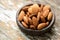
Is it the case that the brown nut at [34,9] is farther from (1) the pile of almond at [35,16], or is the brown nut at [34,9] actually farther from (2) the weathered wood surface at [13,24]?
(2) the weathered wood surface at [13,24]

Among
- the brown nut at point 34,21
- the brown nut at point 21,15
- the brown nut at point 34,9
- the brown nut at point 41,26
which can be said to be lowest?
the brown nut at point 41,26

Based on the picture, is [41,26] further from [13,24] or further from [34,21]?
[13,24]

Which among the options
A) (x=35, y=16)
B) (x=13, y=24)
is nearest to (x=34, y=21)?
(x=35, y=16)

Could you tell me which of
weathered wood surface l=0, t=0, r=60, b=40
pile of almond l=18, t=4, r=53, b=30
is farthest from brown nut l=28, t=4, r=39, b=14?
weathered wood surface l=0, t=0, r=60, b=40

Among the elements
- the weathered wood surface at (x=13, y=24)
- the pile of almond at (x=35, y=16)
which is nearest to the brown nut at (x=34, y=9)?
the pile of almond at (x=35, y=16)

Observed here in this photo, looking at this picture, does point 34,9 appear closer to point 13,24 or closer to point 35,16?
point 35,16

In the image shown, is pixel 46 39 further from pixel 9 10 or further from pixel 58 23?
pixel 9 10

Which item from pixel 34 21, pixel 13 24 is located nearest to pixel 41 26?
pixel 34 21
